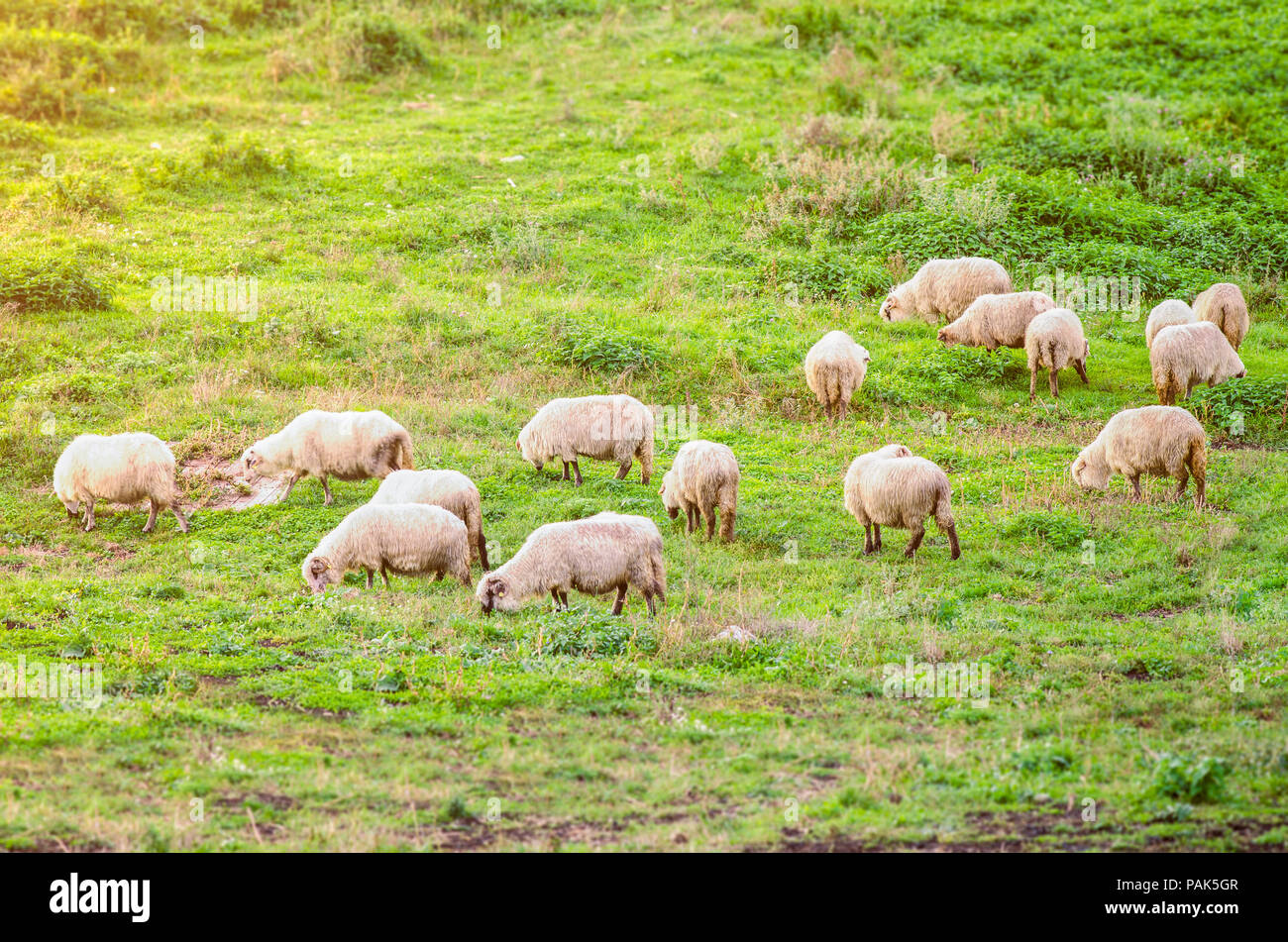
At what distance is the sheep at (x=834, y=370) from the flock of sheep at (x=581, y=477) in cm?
2

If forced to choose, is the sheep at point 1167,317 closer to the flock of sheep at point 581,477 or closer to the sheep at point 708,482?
the flock of sheep at point 581,477

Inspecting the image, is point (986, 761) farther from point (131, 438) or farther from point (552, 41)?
point (552, 41)

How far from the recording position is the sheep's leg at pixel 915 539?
13.2 metres

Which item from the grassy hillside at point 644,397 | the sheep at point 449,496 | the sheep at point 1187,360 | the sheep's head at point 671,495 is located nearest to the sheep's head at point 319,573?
the grassy hillside at point 644,397

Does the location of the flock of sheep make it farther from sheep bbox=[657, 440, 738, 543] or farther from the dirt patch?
the dirt patch

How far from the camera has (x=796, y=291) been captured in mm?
21047

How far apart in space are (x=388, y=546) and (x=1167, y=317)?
41.2ft

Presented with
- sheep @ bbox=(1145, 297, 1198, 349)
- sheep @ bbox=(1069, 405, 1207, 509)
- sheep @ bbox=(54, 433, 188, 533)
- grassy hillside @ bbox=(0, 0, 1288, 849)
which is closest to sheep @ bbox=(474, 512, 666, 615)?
grassy hillside @ bbox=(0, 0, 1288, 849)

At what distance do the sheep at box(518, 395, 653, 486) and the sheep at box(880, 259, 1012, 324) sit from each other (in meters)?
6.70

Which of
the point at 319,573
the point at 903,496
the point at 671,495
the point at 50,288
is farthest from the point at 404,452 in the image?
the point at 50,288

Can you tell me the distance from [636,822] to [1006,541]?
23.8ft

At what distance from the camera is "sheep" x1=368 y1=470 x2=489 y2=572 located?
13.0 meters
